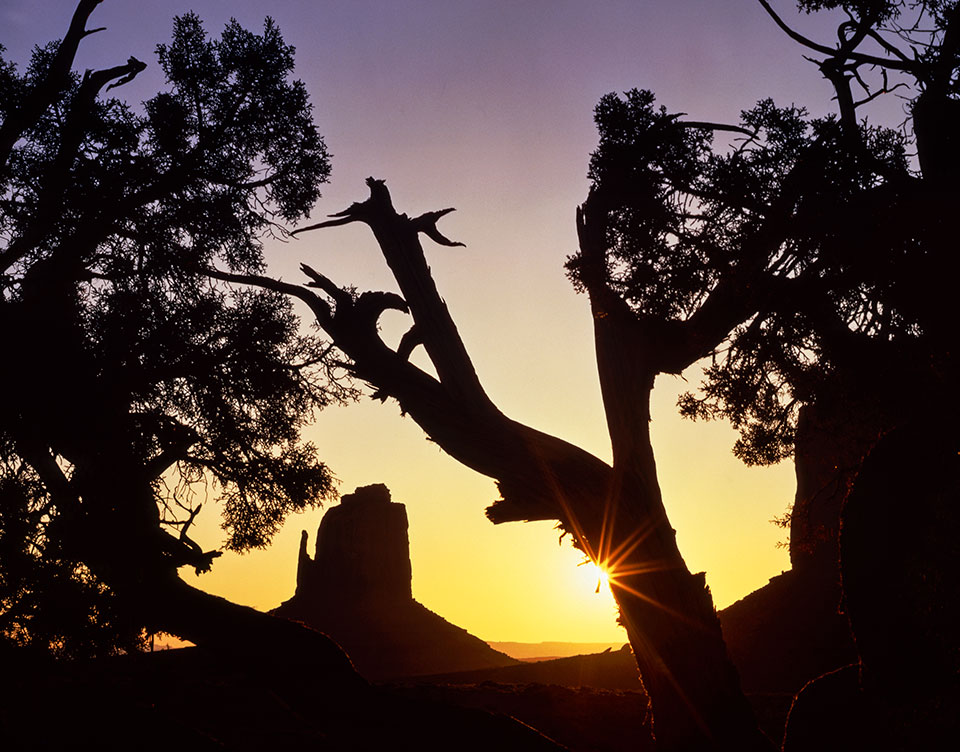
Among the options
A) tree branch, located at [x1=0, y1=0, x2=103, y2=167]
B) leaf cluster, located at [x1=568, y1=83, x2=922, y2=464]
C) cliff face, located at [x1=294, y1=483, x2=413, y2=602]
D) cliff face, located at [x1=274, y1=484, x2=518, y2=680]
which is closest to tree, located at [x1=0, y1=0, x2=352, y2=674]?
tree branch, located at [x1=0, y1=0, x2=103, y2=167]

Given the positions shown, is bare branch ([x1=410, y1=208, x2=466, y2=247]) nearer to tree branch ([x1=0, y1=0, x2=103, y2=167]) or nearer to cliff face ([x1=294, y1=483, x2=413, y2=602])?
tree branch ([x1=0, y1=0, x2=103, y2=167])

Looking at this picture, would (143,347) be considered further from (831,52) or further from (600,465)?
(831,52)

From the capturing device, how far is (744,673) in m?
38.1

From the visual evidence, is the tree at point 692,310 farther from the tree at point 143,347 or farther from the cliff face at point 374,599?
the cliff face at point 374,599

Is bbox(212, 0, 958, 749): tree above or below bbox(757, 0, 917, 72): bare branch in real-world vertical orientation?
below

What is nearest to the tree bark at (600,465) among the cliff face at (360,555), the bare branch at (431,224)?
the bare branch at (431,224)

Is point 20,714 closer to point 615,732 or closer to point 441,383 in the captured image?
point 441,383

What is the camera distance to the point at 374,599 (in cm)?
8431

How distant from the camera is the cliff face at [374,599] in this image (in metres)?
77.2

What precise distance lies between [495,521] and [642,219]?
14.0 feet

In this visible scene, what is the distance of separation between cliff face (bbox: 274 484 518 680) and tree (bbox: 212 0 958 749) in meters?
72.3

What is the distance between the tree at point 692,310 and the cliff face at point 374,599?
237 feet

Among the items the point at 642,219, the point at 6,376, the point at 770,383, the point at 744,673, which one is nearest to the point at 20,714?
the point at 6,376

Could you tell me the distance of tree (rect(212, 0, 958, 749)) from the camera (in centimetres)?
695
